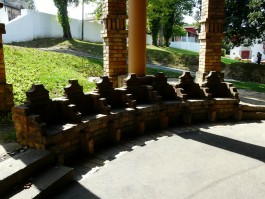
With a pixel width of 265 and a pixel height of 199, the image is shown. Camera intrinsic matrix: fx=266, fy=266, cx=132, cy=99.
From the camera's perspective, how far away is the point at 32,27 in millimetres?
23250

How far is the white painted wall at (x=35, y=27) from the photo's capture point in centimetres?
2192

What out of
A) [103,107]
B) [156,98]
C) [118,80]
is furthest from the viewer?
[118,80]

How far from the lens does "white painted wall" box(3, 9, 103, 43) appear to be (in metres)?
21.9

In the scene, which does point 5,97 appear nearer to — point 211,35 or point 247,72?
point 211,35

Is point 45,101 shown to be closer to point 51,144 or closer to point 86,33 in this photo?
point 51,144

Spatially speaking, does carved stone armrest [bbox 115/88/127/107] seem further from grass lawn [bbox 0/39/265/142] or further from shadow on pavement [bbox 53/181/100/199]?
shadow on pavement [bbox 53/181/100/199]

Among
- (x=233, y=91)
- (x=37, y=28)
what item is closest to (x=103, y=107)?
(x=233, y=91)

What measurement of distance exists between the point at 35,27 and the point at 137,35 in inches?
792

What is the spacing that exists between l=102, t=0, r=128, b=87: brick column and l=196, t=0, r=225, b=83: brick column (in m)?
2.27

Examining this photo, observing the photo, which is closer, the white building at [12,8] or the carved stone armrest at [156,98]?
the carved stone armrest at [156,98]

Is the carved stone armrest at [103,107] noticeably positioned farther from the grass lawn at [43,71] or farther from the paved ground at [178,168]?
the grass lawn at [43,71]

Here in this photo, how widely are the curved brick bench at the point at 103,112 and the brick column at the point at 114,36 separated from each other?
0.74 metres

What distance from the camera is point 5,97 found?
5172 millimetres

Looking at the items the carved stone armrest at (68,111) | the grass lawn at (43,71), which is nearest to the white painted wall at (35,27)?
the grass lawn at (43,71)
